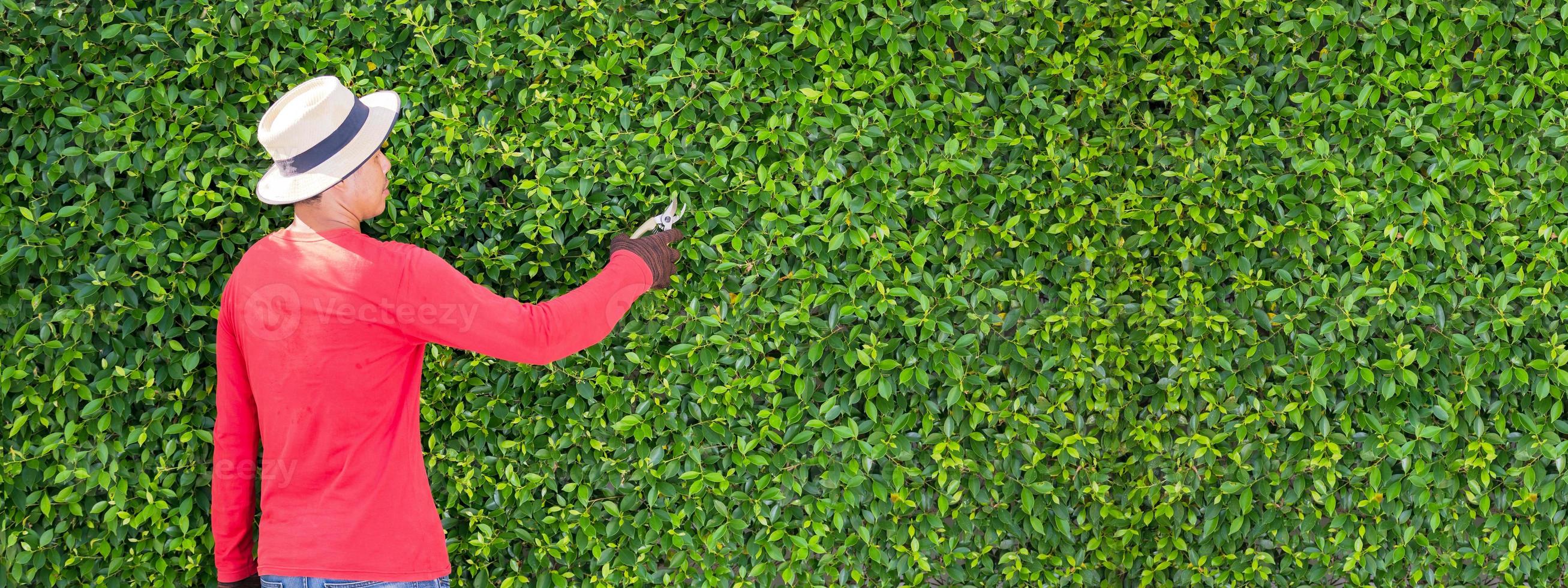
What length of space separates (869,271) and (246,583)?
2210mm

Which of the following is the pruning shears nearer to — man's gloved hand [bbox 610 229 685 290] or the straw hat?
man's gloved hand [bbox 610 229 685 290]

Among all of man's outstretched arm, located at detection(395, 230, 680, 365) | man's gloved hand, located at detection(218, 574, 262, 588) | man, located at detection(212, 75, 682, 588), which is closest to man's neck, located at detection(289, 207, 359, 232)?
man, located at detection(212, 75, 682, 588)

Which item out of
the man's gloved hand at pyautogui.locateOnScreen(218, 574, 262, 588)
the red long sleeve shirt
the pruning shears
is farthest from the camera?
the pruning shears

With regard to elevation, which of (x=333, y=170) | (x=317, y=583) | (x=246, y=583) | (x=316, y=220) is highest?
→ (x=333, y=170)

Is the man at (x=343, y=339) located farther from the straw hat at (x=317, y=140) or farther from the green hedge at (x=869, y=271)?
the green hedge at (x=869, y=271)

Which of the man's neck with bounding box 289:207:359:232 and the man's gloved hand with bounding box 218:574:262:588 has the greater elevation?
the man's neck with bounding box 289:207:359:232

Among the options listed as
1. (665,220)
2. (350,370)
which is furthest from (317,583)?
(665,220)

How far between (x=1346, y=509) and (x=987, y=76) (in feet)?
6.54

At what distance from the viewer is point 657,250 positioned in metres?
2.97

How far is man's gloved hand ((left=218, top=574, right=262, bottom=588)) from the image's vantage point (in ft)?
9.42

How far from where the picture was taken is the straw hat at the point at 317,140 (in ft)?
8.38

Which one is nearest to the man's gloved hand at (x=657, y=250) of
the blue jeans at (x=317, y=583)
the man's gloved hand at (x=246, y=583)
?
the blue jeans at (x=317, y=583)

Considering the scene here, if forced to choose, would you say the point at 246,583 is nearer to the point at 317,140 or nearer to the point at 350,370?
the point at 350,370

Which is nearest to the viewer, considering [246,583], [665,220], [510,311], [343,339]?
[343,339]
